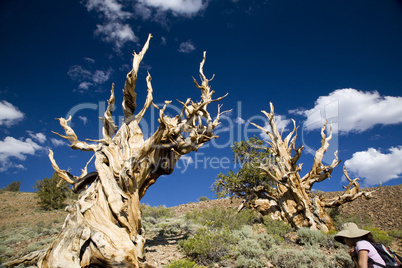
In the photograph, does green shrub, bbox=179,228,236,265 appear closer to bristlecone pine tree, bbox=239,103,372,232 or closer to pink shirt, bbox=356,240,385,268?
pink shirt, bbox=356,240,385,268

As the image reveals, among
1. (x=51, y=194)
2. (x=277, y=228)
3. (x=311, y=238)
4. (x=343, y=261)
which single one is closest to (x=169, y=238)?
(x=277, y=228)

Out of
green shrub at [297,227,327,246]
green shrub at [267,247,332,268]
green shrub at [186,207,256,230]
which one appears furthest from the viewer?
green shrub at [186,207,256,230]

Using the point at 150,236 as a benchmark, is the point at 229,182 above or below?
above

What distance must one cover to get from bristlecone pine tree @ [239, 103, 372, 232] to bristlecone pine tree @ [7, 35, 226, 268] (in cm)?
459

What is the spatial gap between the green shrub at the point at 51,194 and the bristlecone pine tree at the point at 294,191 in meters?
14.4

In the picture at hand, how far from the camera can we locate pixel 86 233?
373 centimetres

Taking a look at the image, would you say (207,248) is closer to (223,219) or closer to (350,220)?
(223,219)

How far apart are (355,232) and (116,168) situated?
4.56m

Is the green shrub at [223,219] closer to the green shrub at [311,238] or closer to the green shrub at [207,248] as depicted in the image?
the green shrub at [311,238]

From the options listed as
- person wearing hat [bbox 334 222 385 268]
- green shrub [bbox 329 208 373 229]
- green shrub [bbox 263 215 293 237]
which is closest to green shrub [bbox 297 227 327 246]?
green shrub [bbox 263 215 293 237]

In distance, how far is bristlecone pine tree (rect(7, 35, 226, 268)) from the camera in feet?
11.9

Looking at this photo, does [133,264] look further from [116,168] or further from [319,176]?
[319,176]

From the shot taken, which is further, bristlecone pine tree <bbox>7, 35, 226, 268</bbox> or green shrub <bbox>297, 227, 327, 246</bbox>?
green shrub <bbox>297, 227, 327, 246</bbox>

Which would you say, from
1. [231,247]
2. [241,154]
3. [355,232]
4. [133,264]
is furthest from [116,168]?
[241,154]
